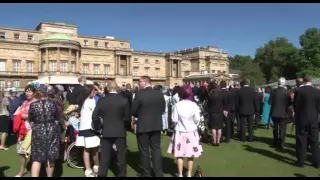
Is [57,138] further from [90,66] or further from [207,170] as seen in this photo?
[90,66]

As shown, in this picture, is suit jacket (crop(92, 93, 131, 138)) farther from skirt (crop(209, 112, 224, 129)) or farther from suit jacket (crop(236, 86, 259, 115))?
suit jacket (crop(236, 86, 259, 115))

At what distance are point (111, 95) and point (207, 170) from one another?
10.6ft

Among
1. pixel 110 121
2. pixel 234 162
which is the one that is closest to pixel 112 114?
Answer: pixel 110 121

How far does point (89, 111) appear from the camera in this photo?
263 inches

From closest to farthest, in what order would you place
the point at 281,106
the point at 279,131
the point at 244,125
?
the point at 281,106 < the point at 279,131 < the point at 244,125

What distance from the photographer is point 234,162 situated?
7930 millimetres

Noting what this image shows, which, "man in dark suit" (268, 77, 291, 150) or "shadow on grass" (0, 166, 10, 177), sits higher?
"man in dark suit" (268, 77, 291, 150)

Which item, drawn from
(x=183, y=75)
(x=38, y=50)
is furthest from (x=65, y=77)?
(x=183, y=75)

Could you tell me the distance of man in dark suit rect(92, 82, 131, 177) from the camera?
19.6 ft

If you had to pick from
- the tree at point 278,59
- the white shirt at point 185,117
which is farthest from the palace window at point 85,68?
the white shirt at point 185,117

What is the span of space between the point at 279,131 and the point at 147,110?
5.42 m

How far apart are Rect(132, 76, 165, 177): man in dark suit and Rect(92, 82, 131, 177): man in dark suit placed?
0.34 m

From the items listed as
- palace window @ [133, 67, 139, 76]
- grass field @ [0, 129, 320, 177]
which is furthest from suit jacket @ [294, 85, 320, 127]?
palace window @ [133, 67, 139, 76]

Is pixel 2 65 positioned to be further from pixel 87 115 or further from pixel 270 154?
pixel 270 154
